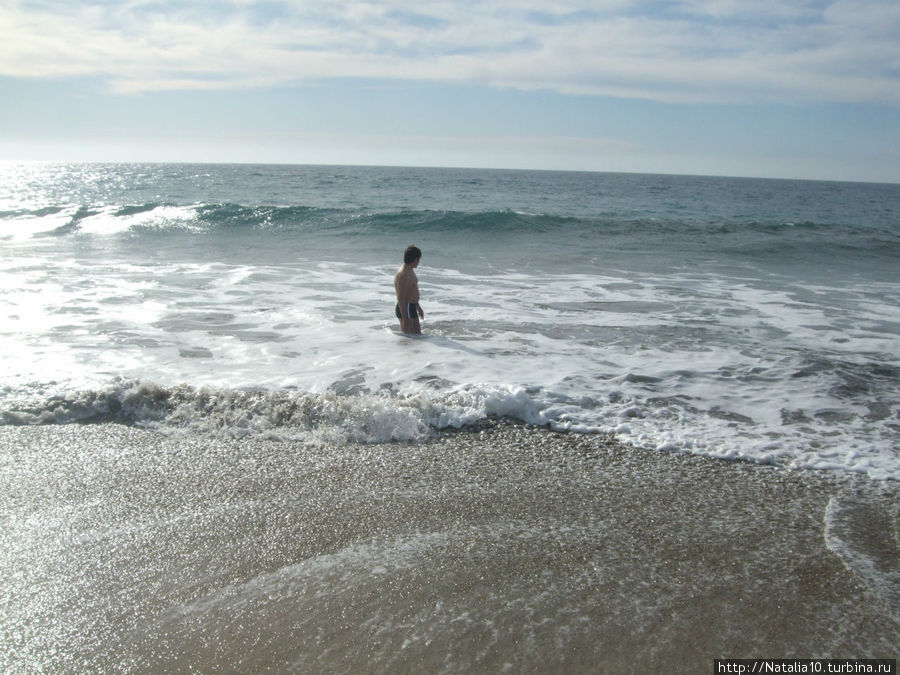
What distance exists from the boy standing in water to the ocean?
0.26 meters

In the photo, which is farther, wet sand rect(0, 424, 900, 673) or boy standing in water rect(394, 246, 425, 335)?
boy standing in water rect(394, 246, 425, 335)

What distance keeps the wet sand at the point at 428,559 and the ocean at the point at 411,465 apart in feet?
0.05

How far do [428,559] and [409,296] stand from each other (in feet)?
15.9

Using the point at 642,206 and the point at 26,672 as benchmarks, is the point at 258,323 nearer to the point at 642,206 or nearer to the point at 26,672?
the point at 26,672

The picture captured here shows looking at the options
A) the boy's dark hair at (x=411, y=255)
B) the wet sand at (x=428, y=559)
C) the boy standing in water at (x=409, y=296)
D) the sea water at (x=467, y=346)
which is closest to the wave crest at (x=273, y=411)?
the sea water at (x=467, y=346)

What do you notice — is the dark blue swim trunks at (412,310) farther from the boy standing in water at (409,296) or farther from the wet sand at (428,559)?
the wet sand at (428,559)

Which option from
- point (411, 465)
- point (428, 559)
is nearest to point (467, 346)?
point (411, 465)

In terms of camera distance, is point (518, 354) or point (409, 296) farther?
point (409, 296)

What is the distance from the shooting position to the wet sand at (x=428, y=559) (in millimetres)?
2609

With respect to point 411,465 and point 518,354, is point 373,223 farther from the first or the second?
point 411,465

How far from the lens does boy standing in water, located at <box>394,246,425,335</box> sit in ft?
25.3

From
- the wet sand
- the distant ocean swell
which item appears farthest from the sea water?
the distant ocean swell

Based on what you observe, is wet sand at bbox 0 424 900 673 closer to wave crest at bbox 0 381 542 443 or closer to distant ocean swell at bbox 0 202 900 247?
wave crest at bbox 0 381 542 443

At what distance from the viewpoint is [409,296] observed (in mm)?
7742
